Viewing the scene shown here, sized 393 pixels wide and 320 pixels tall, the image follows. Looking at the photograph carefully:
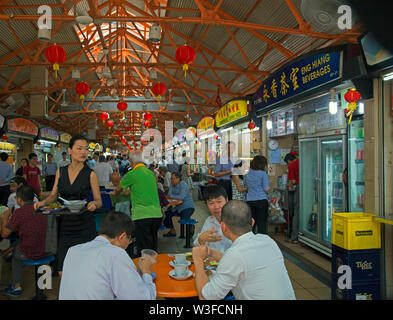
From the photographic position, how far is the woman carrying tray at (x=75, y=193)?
3.06 meters

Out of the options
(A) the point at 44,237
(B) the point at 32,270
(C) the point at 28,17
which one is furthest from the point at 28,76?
(A) the point at 44,237

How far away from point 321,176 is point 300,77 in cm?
188

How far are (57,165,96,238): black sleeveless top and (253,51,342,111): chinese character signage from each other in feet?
11.4

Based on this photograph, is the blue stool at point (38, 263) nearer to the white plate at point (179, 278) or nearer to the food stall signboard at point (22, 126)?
the white plate at point (179, 278)

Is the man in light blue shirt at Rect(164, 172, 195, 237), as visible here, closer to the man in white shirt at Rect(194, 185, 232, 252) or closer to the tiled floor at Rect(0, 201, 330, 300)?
the tiled floor at Rect(0, 201, 330, 300)

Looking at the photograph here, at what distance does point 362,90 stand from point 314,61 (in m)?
1.08

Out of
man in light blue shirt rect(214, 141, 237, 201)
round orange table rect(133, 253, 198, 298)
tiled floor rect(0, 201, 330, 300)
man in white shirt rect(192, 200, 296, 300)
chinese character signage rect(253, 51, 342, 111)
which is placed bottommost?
tiled floor rect(0, 201, 330, 300)

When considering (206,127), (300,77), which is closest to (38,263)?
(300,77)

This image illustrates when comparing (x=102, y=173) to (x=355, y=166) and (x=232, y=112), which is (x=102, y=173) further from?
(x=355, y=166)

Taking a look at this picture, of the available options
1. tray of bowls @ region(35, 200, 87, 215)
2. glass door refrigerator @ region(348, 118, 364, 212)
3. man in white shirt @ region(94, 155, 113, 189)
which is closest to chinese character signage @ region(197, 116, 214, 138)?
man in white shirt @ region(94, 155, 113, 189)

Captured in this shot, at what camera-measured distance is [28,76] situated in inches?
499

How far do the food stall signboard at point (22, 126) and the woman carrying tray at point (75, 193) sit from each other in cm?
1125

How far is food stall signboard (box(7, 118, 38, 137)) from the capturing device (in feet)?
41.9

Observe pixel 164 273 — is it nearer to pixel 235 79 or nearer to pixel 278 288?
pixel 278 288
